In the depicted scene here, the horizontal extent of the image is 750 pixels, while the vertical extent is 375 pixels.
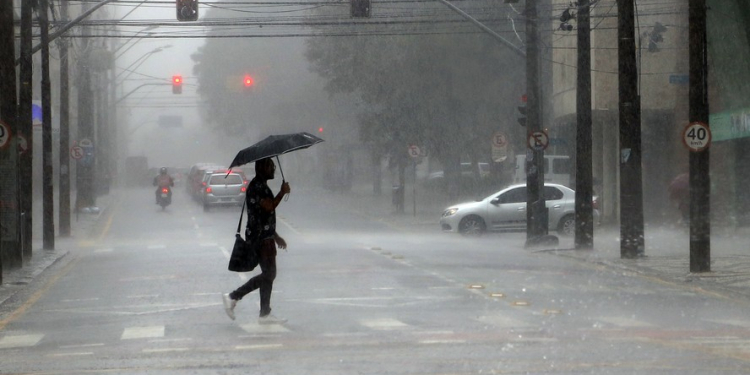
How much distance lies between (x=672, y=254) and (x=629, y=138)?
285 cm

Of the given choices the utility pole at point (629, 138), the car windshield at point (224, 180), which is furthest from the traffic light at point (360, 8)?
the car windshield at point (224, 180)

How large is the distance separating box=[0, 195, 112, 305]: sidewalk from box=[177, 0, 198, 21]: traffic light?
579 centimetres

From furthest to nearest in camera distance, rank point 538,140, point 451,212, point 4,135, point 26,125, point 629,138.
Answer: point 451,212
point 538,140
point 26,125
point 629,138
point 4,135

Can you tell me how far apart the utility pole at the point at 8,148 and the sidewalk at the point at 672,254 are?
10355 millimetres

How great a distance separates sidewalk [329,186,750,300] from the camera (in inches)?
731

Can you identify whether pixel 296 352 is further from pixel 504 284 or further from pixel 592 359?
pixel 504 284

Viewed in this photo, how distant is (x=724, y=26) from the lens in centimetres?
3086

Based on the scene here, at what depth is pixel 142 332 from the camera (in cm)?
1303

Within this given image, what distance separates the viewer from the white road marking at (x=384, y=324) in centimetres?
1302

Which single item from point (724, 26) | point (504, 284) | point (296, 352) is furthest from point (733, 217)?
point (296, 352)

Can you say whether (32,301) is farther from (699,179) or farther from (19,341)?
(699,179)

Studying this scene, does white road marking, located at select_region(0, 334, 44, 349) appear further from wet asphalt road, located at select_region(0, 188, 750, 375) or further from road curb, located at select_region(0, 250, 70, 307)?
road curb, located at select_region(0, 250, 70, 307)

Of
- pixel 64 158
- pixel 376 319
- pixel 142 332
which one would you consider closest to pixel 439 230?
pixel 64 158

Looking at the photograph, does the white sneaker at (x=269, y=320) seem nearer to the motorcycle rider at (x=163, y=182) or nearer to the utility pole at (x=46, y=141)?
the utility pole at (x=46, y=141)
